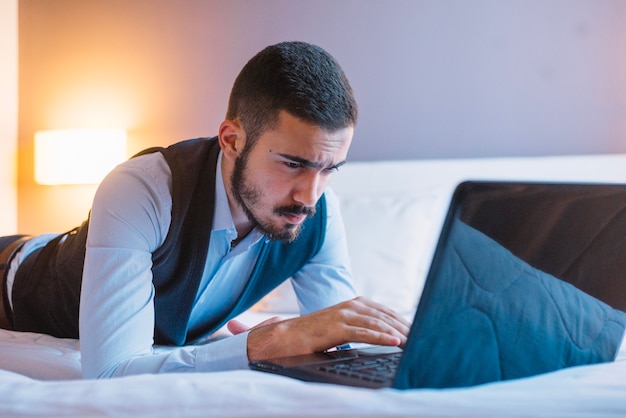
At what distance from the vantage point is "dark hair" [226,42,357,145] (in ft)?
5.02

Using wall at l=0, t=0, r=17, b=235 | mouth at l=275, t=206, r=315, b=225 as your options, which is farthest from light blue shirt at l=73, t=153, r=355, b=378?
wall at l=0, t=0, r=17, b=235

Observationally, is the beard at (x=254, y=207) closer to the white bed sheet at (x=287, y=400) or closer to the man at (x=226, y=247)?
the man at (x=226, y=247)

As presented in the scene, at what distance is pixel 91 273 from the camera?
4.59ft

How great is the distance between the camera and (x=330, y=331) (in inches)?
49.3

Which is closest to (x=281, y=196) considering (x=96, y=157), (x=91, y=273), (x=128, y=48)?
(x=91, y=273)

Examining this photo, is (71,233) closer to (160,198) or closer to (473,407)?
(160,198)

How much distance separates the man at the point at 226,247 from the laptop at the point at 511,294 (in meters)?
0.19

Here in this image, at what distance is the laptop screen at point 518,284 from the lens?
34.6 inches

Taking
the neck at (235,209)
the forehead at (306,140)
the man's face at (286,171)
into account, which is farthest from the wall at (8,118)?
the forehead at (306,140)

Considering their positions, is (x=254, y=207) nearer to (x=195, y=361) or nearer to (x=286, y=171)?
(x=286, y=171)

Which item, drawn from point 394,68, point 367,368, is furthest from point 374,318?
point 394,68

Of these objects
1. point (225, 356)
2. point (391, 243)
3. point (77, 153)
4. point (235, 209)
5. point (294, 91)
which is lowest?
point (391, 243)

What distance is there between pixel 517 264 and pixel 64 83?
2.89m

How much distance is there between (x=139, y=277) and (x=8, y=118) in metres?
2.30
